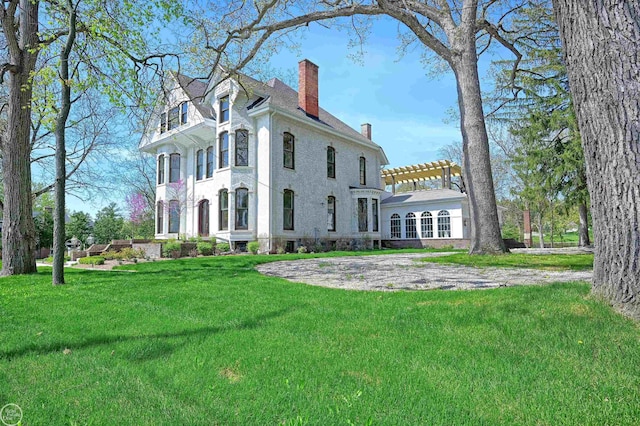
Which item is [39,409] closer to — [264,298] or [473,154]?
[264,298]

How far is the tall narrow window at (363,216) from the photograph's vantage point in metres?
21.5

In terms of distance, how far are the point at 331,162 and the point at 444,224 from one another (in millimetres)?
7565

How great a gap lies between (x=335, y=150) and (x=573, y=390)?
63.3ft

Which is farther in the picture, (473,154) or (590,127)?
(473,154)

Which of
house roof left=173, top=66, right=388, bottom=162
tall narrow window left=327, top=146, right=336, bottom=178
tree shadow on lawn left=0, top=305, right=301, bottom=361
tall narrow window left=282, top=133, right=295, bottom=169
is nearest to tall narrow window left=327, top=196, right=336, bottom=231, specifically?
tall narrow window left=327, top=146, right=336, bottom=178

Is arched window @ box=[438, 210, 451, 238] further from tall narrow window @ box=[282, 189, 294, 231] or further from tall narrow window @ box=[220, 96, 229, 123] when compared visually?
tall narrow window @ box=[220, 96, 229, 123]

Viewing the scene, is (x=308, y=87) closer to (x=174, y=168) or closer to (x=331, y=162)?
(x=331, y=162)

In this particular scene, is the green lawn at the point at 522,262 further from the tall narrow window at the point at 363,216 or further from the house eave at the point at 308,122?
the tall narrow window at the point at 363,216

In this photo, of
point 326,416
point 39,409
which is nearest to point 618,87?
point 326,416

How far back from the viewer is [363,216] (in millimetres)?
21609

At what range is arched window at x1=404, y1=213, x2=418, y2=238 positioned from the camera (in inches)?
895

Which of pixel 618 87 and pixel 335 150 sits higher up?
pixel 335 150

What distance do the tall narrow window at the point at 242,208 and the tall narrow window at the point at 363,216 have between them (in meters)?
7.15

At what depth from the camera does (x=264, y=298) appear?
15.4 feet
